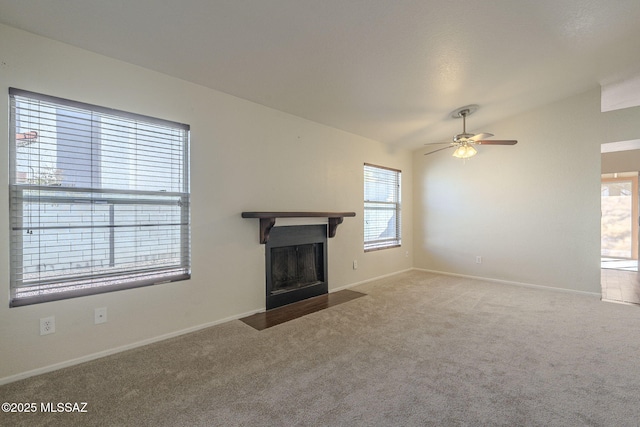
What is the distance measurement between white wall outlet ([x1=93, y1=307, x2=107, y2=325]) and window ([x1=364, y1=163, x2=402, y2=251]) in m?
A: 3.66

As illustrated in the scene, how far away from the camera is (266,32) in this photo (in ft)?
7.52

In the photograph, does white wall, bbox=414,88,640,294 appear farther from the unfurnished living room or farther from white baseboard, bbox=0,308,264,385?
white baseboard, bbox=0,308,264,385

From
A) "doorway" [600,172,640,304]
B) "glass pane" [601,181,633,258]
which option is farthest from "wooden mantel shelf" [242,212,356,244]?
"glass pane" [601,181,633,258]

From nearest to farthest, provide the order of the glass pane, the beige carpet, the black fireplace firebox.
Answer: the beige carpet, the black fireplace firebox, the glass pane

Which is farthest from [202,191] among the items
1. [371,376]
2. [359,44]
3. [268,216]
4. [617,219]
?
[617,219]

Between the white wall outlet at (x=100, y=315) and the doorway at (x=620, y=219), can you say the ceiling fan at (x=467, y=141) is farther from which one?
the doorway at (x=620, y=219)

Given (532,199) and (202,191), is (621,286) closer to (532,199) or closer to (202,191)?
(532,199)

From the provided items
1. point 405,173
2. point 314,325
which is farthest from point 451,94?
point 314,325

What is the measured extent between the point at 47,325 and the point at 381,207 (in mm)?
4618

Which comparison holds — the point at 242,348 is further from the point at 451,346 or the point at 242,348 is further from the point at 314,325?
the point at 451,346

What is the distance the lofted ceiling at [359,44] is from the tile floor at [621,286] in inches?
117

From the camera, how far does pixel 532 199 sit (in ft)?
15.2

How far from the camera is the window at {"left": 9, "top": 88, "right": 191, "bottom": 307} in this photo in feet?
6.95

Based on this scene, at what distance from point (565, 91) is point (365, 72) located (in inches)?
128
